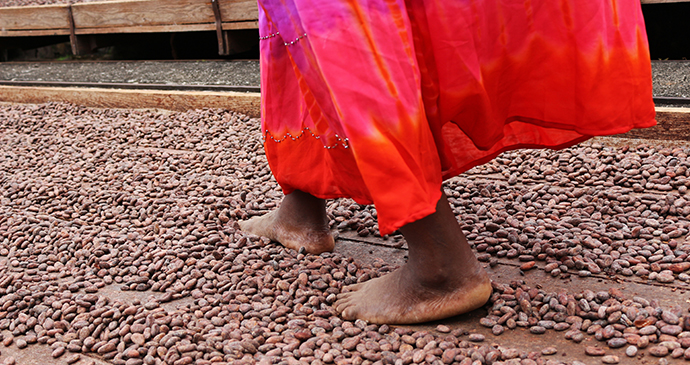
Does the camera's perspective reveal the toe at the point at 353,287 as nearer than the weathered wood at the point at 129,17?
Yes

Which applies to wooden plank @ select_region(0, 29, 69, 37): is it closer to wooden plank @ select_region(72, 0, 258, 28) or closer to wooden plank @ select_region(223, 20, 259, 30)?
wooden plank @ select_region(72, 0, 258, 28)

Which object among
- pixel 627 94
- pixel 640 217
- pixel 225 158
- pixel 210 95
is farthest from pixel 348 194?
pixel 210 95

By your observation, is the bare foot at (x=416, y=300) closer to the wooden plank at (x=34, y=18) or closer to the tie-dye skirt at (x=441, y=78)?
the tie-dye skirt at (x=441, y=78)

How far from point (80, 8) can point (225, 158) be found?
136 inches

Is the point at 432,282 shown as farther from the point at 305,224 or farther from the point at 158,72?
the point at 158,72

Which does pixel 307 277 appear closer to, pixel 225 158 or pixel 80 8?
pixel 225 158

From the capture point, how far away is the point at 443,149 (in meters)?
1.15

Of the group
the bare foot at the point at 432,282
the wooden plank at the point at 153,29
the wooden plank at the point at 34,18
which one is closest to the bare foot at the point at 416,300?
the bare foot at the point at 432,282

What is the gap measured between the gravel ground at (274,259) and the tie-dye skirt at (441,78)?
1.17 ft

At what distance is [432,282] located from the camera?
1.25 meters

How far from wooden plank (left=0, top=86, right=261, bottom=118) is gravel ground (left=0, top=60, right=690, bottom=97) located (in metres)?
0.40

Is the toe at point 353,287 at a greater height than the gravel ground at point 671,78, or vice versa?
the gravel ground at point 671,78

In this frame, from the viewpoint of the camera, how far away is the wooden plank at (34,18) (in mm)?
5191

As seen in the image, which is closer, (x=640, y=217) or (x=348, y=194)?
(x=348, y=194)
